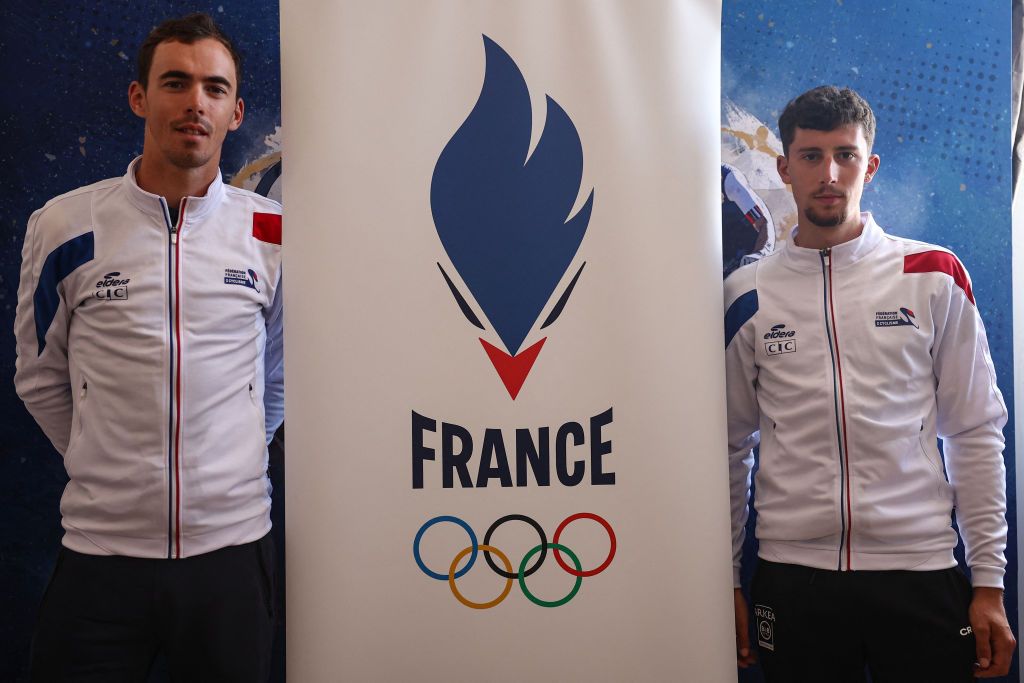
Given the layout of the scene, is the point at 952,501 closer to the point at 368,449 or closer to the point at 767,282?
the point at 767,282

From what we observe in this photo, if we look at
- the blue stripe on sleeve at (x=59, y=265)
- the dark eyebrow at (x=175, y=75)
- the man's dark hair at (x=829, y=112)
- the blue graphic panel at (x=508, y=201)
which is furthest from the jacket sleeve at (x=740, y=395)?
the blue stripe on sleeve at (x=59, y=265)

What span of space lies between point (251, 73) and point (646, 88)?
3.79 feet

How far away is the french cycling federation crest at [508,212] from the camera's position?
70.2 inches

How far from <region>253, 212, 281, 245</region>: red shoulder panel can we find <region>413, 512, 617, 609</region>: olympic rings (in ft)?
2.50

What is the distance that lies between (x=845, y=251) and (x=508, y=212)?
33.4 inches

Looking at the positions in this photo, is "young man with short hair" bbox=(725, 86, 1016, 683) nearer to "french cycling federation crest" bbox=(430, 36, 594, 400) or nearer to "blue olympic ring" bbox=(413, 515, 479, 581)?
"french cycling federation crest" bbox=(430, 36, 594, 400)

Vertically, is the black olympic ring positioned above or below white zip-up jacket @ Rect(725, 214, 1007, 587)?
below

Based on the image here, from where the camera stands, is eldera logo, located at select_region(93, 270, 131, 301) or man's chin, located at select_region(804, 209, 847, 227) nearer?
eldera logo, located at select_region(93, 270, 131, 301)

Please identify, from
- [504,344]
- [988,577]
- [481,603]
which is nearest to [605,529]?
[481,603]

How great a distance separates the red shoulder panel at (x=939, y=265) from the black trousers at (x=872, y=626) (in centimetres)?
68

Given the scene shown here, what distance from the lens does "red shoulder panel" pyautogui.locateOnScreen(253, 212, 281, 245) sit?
73.6 inches

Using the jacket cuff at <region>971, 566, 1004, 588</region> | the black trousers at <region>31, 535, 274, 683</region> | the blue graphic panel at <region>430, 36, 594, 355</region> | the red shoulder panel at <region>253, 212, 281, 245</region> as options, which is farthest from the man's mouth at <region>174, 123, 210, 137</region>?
the jacket cuff at <region>971, 566, 1004, 588</region>

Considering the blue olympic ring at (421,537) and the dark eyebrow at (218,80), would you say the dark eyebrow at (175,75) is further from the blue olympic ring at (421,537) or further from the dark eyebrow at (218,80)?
the blue olympic ring at (421,537)

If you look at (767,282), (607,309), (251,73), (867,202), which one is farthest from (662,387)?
(251,73)
